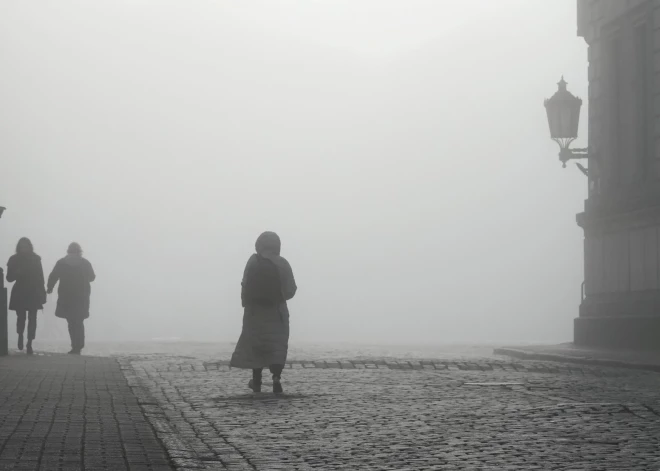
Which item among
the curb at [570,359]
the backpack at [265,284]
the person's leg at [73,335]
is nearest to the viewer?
the backpack at [265,284]

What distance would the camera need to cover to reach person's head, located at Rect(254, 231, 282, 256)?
13492 millimetres

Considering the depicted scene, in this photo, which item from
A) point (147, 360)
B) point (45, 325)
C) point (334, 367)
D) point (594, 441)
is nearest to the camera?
point (594, 441)

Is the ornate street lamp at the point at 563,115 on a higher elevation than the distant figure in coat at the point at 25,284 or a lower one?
higher

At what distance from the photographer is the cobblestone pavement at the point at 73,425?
777cm

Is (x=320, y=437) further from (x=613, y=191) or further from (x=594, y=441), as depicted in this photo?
(x=613, y=191)

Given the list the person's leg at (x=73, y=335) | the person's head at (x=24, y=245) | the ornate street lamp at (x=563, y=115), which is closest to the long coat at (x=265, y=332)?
the person's leg at (x=73, y=335)

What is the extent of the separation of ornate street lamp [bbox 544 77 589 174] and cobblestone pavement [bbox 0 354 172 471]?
1121cm

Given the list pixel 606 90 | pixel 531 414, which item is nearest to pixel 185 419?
pixel 531 414

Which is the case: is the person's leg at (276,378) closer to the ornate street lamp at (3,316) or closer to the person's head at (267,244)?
the person's head at (267,244)

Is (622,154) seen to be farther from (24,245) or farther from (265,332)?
(265,332)

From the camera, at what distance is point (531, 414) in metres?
10.8

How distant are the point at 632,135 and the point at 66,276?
10.0 meters

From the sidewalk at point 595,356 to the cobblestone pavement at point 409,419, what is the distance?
3.41ft

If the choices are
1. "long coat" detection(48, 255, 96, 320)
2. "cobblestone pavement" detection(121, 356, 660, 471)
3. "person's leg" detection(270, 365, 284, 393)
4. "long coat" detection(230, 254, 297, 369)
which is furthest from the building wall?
"person's leg" detection(270, 365, 284, 393)
